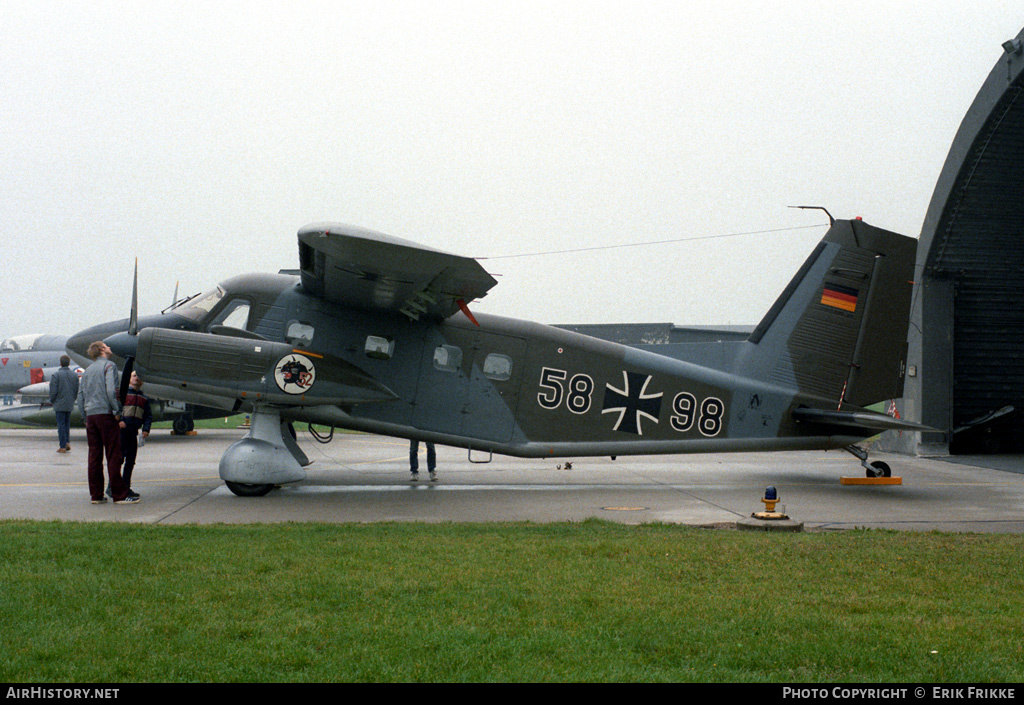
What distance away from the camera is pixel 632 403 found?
13.3m

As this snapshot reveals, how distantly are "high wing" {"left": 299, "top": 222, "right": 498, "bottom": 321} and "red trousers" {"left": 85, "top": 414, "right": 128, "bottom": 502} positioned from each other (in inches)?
131

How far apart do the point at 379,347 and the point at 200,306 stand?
2.78m

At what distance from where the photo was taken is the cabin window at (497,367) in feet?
42.5

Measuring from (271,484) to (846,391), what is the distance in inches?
387

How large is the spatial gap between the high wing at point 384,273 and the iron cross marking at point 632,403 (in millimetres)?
3014

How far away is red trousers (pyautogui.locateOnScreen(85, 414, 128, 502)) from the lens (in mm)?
10570

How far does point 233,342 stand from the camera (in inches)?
449

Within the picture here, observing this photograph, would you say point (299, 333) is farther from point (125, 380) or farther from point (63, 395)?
point (63, 395)

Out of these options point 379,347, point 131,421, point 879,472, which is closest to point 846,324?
point 879,472

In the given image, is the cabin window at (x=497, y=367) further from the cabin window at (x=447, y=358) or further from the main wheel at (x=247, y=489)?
the main wheel at (x=247, y=489)

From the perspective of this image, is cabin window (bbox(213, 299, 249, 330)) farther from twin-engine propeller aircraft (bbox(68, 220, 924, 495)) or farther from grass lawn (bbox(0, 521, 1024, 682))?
grass lawn (bbox(0, 521, 1024, 682))

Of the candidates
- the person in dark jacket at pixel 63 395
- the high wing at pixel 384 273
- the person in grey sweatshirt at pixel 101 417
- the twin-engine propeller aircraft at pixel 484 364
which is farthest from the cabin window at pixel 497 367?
the person in dark jacket at pixel 63 395

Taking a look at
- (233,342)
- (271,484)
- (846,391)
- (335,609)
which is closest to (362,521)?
(271,484)

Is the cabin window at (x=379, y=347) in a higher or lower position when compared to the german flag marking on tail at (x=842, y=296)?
lower
